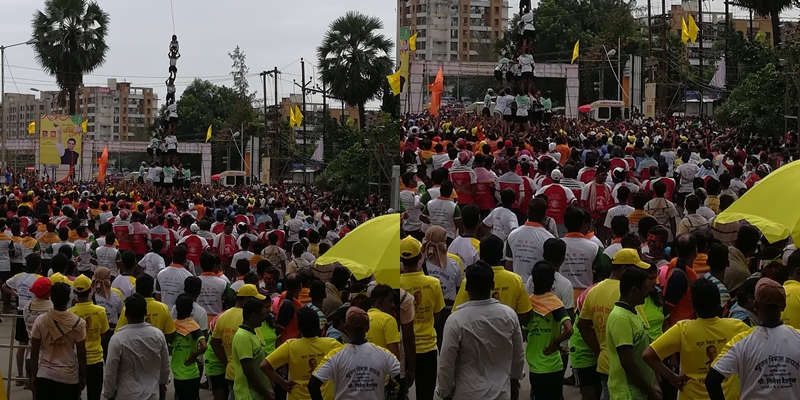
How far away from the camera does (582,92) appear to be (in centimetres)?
1359

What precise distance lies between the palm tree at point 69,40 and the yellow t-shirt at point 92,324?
7.26m

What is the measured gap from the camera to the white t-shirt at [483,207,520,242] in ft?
29.5

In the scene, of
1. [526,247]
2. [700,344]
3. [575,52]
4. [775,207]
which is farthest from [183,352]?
[575,52]

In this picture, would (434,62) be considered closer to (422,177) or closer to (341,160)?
(341,160)

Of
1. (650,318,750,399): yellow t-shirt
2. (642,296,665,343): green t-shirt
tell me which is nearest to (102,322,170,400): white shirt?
(642,296,665,343): green t-shirt

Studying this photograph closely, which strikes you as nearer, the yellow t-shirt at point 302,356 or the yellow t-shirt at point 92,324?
the yellow t-shirt at point 302,356

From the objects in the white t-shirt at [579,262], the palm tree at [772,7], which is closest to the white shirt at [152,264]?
the white t-shirt at [579,262]

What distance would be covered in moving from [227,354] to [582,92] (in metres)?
7.46

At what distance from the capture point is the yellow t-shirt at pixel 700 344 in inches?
209

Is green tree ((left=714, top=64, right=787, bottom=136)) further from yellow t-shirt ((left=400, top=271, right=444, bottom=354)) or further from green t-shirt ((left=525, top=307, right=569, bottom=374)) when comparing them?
yellow t-shirt ((left=400, top=271, right=444, bottom=354))

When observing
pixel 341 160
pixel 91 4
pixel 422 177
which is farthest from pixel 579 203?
pixel 91 4

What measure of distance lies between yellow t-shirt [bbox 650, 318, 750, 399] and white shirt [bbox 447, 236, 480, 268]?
2481mm

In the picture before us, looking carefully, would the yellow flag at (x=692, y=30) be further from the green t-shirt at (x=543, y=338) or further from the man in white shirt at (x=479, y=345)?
the man in white shirt at (x=479, y=345)

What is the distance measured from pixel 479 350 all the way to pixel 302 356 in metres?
1.01
